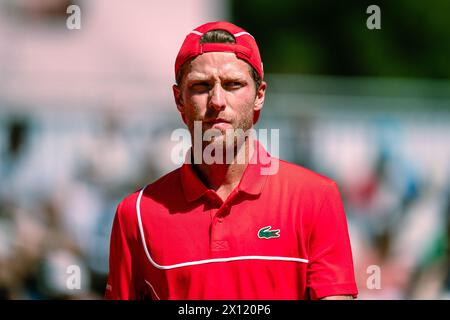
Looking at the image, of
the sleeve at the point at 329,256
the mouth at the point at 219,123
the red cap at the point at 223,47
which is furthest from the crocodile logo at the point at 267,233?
the red cap at the point at 223,47

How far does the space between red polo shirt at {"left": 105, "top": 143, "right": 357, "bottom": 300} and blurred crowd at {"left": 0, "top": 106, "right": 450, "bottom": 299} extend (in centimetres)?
404

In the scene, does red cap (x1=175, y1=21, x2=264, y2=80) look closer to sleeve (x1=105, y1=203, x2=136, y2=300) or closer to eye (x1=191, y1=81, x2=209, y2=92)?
eye (x1=191, y1=81, x2=209, y2=92)

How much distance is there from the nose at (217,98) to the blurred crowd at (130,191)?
14.5 feet

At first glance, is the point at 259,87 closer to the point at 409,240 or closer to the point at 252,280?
the point at 252,280

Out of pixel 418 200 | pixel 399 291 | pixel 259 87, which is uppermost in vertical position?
pixel 259 87

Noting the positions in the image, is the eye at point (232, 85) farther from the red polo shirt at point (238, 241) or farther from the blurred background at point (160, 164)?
the blurred background at point (160, 164)

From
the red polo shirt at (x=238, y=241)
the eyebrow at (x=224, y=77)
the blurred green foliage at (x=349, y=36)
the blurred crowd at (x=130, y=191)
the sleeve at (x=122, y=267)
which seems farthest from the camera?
the blurred green foliage at (x=349, y=36)

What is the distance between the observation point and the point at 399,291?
337 inches

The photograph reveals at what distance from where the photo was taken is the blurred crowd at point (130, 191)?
8469 mm

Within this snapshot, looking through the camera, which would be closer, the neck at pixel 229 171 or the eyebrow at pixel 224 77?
the eyebrow at pixel 224 77

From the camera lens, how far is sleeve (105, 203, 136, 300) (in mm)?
4332

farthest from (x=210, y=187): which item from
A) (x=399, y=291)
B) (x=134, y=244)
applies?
(x=399, y=291)

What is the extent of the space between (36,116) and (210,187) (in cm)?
524

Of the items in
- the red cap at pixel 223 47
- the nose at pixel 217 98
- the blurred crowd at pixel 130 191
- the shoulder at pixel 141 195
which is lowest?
the blurred crowd at pixel 130 191
